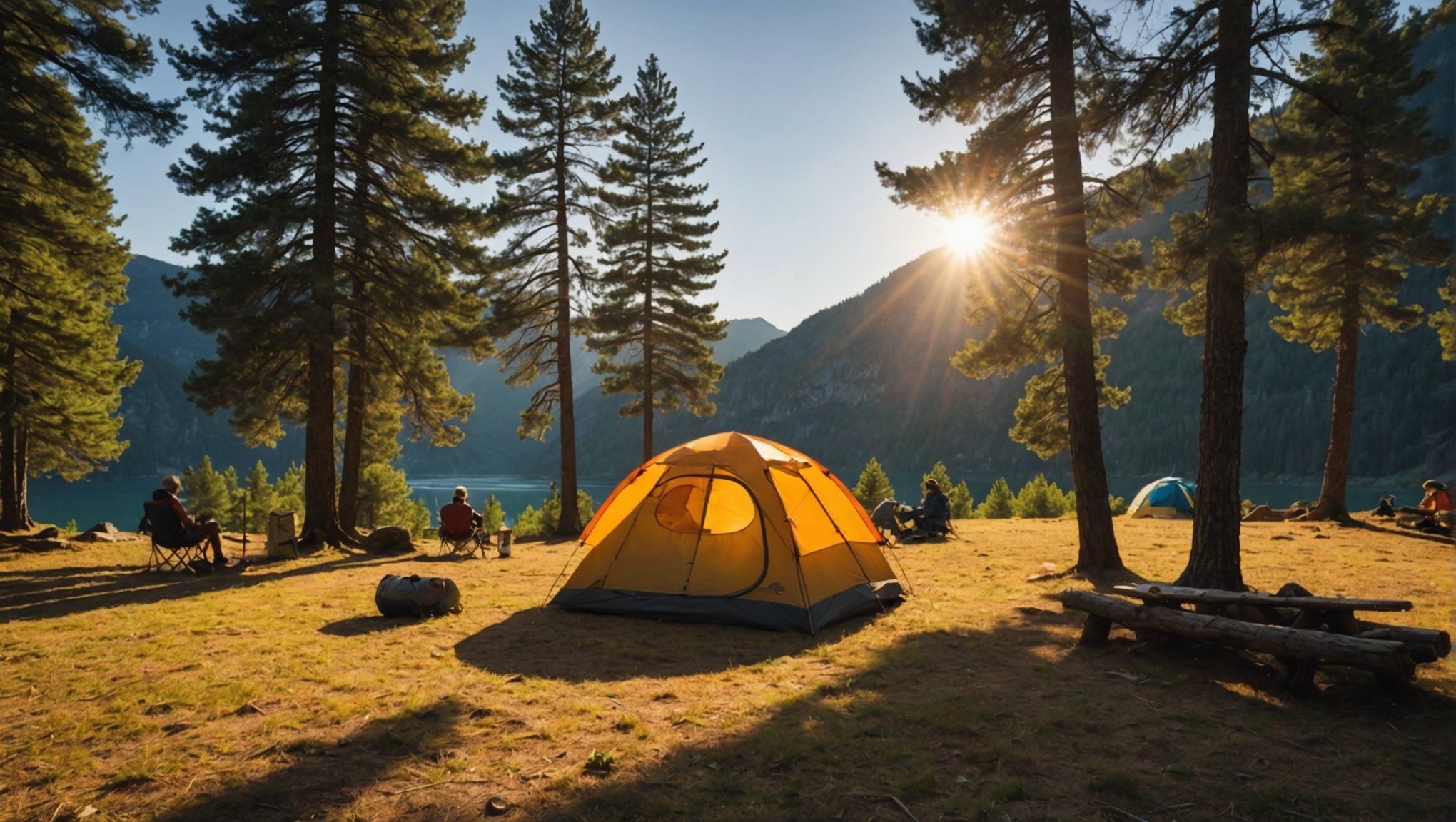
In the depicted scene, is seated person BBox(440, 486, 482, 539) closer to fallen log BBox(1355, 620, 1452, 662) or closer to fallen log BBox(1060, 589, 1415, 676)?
fallen log BBox(1060, 589, 1415, 676)

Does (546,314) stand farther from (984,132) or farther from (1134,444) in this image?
(1134,444)

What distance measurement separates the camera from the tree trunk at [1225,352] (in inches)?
289

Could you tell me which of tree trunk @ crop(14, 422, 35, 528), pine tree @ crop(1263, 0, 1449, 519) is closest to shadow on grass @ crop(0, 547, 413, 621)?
tree trunk @ crop(14, 422, 35, 528)

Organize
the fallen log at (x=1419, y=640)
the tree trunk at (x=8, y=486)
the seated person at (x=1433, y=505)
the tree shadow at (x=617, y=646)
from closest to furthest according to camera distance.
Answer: the fallen log at (x=1419, y=640) < the tree shadow at (x=617, y=646) < the seated person at (x=1433, y=505) < the tree trunk at (x=8, y=486)

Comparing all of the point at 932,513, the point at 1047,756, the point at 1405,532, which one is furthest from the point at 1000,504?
the point at 1047,756

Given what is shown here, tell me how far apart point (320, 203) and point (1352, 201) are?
71.7ft

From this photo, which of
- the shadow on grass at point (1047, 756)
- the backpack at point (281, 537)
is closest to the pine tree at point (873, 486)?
the backpack at point (281, 537)

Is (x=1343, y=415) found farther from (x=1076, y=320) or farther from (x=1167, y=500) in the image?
(x=1076, y=320)

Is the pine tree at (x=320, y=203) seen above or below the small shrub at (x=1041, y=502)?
above

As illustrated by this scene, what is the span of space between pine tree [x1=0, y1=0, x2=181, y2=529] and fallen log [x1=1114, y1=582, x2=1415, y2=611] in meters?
13.8

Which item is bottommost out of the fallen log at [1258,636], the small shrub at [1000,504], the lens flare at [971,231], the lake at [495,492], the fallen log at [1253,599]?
the lake at [495,492]

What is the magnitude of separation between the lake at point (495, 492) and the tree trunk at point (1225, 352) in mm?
56065

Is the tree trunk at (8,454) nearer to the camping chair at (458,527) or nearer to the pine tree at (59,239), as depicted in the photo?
the pine tree at (59,239)

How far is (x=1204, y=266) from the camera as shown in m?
7.93
